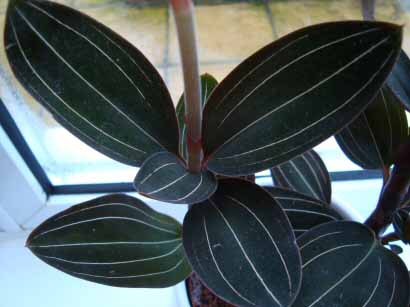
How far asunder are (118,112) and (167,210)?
18.0 inches

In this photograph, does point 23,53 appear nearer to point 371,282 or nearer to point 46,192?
point 371,282

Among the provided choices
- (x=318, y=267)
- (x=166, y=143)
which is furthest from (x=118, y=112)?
(x=318, y=267)

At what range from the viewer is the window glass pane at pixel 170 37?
2.57 ft

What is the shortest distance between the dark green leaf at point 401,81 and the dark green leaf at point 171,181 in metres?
0.18

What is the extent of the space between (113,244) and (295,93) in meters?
0.22

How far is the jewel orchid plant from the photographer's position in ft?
1.09

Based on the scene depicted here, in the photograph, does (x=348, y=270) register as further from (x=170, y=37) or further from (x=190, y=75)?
(x=170, y=37)

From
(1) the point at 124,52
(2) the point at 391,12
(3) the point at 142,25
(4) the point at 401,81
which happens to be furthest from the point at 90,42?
(2) the point at 391,12

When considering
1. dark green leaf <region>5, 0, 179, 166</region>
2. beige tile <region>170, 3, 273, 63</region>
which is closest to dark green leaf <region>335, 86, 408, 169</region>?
dark green leaf <region>5, 0, 179, 166</region>

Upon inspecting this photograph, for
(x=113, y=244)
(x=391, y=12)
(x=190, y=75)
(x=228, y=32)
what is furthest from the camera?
(x=228, y=32)

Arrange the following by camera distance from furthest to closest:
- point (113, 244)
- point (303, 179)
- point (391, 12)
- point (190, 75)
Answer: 1. point (391, 12)
2. point (303, 179)
3. point (113, 244)
4. point (190, 75)

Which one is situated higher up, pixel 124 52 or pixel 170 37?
pixel 124 52

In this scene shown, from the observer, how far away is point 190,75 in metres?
0.33

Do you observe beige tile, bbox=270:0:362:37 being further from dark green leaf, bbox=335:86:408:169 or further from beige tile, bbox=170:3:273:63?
dark green leaf, bbox=335:86:408:169
